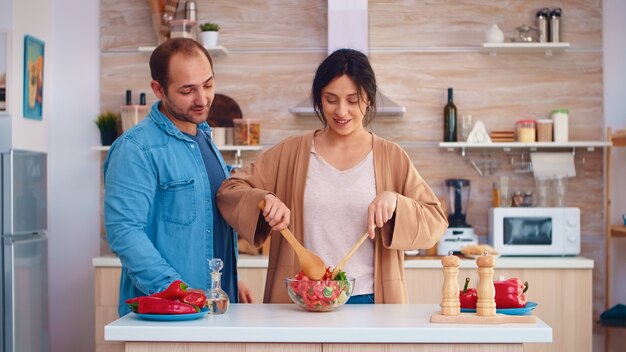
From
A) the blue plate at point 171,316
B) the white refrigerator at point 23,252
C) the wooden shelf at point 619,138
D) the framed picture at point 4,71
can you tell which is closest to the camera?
the blue plate at point 171,316

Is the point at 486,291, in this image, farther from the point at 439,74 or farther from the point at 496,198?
the point at 439,74

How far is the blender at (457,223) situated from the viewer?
5141mm

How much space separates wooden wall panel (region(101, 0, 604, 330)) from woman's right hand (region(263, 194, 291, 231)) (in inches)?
113

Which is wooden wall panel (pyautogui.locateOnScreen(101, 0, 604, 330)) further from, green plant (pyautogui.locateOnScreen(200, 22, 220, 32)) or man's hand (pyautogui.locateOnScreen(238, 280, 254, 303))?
man's hand (pyautogui.locateOnScreen(238, 280, 254, 303))

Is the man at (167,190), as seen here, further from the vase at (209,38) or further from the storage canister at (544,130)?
the storage canister at (544,130)

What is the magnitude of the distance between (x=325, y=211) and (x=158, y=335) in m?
0.72

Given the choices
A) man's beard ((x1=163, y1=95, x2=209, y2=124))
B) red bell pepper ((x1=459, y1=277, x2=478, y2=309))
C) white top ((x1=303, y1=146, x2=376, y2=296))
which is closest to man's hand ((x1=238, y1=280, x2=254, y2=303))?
white top ((x1=303, y1=146, x2=376, y2=296))

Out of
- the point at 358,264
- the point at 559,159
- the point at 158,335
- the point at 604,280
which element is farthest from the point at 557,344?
the point at 158,335

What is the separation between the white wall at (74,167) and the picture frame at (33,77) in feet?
0.68

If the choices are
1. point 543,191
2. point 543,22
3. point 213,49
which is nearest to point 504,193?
point 543,191

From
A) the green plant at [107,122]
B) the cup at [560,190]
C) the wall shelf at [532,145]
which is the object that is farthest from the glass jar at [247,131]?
the cup at [560,190]

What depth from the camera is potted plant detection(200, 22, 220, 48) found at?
17.4 feet

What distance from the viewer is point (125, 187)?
2.60m

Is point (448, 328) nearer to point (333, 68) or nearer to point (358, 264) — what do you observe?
point (358, 264)
